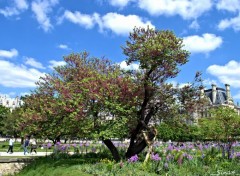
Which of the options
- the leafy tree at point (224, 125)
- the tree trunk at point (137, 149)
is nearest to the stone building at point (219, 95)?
the leafy tree at point (224, 125)

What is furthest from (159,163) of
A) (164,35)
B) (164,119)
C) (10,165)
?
(10,165)

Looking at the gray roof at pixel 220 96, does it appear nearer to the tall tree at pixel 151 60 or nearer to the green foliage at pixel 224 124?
the green foliage at pixel 224 124

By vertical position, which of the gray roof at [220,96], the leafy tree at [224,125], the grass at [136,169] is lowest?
the grass at [136,169]

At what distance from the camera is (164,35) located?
1719 cm

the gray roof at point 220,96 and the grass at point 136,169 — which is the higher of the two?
the gray roof at point 220,96

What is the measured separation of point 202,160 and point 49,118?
8.60 m

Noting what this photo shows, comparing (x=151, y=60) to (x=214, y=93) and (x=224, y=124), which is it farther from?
(x=214, y=93)

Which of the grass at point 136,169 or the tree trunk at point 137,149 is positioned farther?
the tree trunk at point 137,149

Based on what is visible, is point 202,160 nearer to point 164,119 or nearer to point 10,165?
point 164,119

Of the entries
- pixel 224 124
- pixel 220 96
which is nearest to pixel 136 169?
pixel 224 124

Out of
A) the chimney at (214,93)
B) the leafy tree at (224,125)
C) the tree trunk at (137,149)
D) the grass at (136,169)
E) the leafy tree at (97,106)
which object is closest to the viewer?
the grass at (136,169)

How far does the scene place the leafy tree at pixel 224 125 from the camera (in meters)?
19.5

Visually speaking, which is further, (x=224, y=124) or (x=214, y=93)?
(x=214, y=93)

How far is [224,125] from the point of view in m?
19.8
